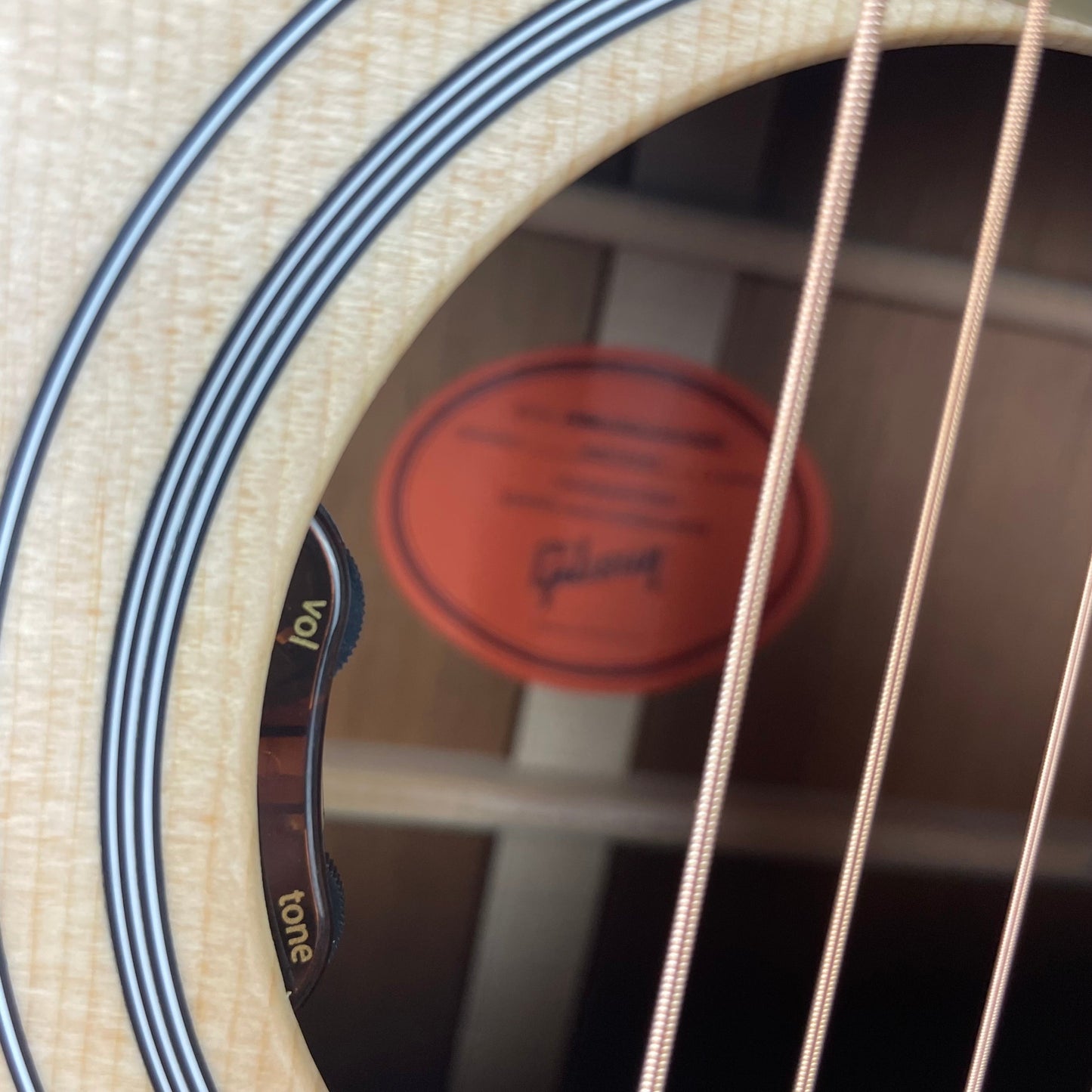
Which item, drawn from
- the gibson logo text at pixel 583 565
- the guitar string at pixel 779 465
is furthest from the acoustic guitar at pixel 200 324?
the gibson logo text at pixel 583 565

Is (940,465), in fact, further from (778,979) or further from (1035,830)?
(778,979)

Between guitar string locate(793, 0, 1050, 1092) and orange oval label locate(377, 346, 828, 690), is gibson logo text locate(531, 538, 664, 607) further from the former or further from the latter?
guitar string locate(793, 0, 1050, 1092)

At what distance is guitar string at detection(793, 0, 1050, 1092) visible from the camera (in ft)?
0.89

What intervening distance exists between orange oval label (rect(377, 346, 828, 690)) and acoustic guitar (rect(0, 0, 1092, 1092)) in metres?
0.09

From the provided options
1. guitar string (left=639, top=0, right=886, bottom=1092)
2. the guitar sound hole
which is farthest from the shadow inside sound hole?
guitar string (left=639, top=0, right=886, bottom=1092)

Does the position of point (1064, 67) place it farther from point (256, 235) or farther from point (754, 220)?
point (256, 235)

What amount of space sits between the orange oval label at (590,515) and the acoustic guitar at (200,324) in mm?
90

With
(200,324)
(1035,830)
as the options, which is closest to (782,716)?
(1035,830)

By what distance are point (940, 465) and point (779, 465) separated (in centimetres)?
6

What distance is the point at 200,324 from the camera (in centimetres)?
24

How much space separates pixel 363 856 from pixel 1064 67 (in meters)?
0.38

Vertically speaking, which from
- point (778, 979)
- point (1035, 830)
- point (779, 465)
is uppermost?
point (779, 465)

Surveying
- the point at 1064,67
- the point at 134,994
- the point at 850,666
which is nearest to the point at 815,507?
the point at 850,666

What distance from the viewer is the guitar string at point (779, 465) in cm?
25
